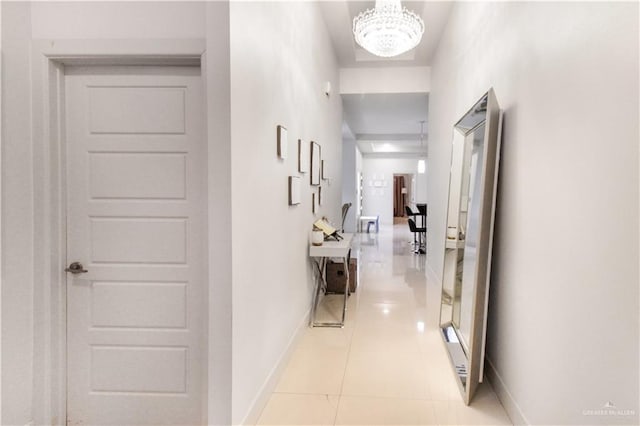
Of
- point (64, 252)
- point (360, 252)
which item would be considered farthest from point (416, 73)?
point (64, 252)

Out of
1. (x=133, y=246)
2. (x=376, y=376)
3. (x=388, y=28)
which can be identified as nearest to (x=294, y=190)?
(x=133, y=246)

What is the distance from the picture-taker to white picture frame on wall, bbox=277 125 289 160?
2.80 m

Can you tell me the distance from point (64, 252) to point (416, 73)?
20.2 ft

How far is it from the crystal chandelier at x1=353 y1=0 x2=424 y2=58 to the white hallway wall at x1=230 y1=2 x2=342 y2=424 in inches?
23.7

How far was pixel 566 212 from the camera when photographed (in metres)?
1.71

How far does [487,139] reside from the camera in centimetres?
255

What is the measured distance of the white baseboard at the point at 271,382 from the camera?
87.5 inches

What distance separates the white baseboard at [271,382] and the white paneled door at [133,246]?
30cm

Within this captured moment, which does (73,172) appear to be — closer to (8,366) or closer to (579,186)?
(8,366)

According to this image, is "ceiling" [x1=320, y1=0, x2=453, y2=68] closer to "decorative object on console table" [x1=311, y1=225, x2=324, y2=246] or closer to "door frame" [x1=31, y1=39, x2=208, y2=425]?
"decorative object on console table" [x1=311, y1=225, x2=324, y2=246]

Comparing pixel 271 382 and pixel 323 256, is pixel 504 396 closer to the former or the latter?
pixel 271 382

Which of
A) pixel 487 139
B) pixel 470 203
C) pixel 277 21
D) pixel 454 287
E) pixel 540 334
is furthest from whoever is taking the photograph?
pixel 454 287

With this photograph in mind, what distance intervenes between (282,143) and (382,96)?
4740mm

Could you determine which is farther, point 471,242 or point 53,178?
point 471,242
